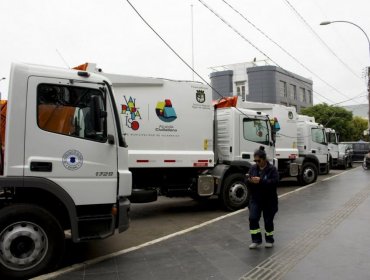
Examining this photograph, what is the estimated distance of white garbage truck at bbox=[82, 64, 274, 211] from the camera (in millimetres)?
9070

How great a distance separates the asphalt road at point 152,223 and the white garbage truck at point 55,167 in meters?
0.90

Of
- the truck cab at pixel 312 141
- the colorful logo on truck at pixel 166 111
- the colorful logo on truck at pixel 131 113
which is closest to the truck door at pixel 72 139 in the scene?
the colorful logo on truck at pixel 131 113

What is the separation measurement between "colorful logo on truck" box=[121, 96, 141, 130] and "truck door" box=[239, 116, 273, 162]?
3.19m

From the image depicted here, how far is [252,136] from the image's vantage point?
11.3 meters

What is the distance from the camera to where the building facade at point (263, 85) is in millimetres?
50250

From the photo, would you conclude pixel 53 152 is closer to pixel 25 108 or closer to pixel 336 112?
pixel 25 108

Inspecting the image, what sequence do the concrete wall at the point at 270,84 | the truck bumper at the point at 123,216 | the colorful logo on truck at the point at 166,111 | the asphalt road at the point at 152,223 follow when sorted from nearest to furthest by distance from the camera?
1. the truck bumper at the point at 123,216
2. the asphalt road at the point at 152,223
3. the colorful logo on truck at the point at 166,111
4. the concrete wall at the point at 270,84

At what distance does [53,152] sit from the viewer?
5.46 m

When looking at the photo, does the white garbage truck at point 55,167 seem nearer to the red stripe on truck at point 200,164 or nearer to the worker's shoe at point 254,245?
the worker's shoe at point 254,245

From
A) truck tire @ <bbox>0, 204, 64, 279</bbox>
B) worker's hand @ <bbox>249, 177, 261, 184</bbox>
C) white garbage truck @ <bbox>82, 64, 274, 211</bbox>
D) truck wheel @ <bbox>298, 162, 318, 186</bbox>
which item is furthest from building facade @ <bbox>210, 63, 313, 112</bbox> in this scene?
truck tire @ <bbox>0, 204, 64, 279</bbox>

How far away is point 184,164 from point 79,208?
4199mm

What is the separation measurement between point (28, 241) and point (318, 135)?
597 inches

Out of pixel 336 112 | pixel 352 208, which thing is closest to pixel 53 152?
pixel 352 208

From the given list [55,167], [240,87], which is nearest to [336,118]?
[240,87]
